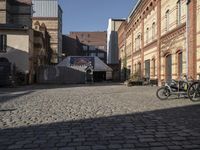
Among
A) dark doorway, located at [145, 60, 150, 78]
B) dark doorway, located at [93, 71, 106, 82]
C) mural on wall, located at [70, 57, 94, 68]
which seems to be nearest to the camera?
dark doorway, located at [145, 60, 150, 78]

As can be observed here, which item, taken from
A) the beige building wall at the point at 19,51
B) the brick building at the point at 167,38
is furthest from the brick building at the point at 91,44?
the brick building at the point at 167,38

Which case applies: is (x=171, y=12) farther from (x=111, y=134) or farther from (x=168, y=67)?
(x=111, y=134)

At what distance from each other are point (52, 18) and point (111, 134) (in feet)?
218

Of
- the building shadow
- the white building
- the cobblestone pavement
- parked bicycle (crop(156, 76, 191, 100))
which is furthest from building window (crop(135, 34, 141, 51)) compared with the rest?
the white building

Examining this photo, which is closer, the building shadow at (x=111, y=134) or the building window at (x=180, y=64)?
the building shadow at (x=111, y=134)

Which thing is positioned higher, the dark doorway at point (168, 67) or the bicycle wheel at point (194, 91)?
the dark doorway at point (168, 67)

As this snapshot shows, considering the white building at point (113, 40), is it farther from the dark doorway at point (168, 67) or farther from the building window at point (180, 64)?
the building window at point (180, 64)

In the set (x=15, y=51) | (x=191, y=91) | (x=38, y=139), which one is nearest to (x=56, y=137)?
(x=38, y=139)

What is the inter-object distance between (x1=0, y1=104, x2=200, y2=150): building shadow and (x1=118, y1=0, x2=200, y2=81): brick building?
10180 mm

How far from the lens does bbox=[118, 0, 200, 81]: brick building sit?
19.0 metres

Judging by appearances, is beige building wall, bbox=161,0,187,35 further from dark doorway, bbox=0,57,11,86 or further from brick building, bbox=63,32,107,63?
brick building, bbox=63,32,107,63

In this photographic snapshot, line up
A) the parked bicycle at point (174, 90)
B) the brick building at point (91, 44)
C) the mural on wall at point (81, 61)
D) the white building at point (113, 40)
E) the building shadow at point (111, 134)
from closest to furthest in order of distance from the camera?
1. the building shadow at point (111, 134)
2. the parked bicycle at point (174, 90)
3. the mural on wall at point (81, 61)
4. the white building at point (113, 40)
5. the brick building at point (91, 44)

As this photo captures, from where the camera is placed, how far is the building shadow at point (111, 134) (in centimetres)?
628

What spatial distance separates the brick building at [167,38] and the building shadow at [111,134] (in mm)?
10180
